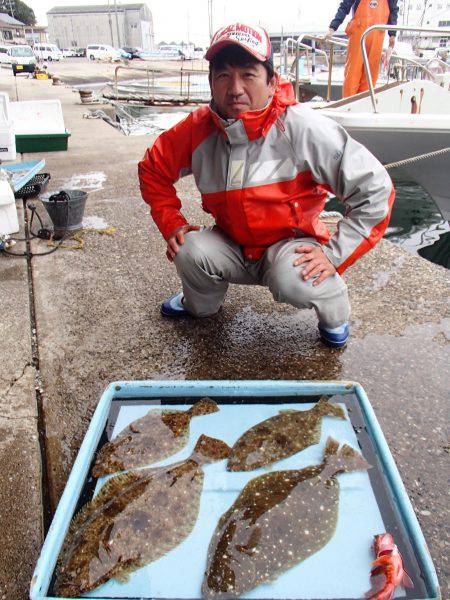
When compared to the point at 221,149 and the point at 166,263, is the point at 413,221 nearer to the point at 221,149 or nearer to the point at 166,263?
the point at 166,263

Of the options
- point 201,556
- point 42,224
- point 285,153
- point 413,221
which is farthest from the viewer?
point 413,221

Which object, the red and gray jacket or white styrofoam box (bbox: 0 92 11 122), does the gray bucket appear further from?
white styrofoam box (bbox: 0 92 11 122)

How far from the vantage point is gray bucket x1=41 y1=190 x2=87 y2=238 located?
3689mm

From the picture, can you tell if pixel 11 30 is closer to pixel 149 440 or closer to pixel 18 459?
pixel 18 459

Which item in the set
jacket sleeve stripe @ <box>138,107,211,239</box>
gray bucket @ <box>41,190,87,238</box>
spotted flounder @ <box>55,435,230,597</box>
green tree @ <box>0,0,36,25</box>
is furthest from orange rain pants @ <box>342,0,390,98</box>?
green tree @ <box>0,0,36,25</box>

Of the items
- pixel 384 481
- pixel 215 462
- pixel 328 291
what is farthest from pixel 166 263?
pixel 384 481

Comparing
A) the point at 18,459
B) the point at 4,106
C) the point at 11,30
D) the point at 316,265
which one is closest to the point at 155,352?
the point at 18,459

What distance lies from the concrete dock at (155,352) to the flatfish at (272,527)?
0.36 m

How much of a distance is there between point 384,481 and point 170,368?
1172mm

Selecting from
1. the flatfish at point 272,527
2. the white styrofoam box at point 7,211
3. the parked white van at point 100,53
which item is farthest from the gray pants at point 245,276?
the parked white van at point 100,53

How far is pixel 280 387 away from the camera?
194cm

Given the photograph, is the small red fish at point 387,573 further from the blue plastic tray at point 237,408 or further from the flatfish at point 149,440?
the flatfish at point 149,440

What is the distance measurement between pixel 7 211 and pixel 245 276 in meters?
2.28

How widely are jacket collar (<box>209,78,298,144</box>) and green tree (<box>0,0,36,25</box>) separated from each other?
4536 inches
